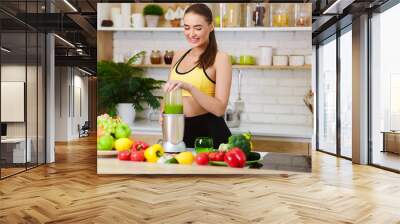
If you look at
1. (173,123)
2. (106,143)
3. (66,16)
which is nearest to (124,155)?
(106,143)

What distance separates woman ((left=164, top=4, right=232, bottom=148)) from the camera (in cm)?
520

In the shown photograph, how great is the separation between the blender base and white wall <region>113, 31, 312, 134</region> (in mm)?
784

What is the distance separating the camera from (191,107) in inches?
206

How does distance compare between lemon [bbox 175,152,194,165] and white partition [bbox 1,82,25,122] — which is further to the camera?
white partition [bbox 1,82,25,122]

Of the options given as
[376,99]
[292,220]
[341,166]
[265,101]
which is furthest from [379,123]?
[292,220]

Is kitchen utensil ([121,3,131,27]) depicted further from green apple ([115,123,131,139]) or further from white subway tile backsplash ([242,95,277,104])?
white subway tile backsplash ([242,95,277,104])

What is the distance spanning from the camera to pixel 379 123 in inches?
264

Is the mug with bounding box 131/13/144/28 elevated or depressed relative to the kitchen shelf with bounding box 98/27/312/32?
elevated

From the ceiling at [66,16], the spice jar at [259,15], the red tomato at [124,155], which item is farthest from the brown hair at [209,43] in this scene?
the ceiling at [66,16]

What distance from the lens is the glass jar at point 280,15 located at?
5.32 metres

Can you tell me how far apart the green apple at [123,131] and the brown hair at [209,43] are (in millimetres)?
1168

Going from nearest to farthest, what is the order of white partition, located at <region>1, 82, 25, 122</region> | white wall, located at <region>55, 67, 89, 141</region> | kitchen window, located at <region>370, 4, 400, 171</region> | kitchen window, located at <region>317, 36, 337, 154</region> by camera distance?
white partition, located at <region>1, 82, 25, 122</region> < kitchen window, located at <region>370, 4, 400, 171</region> < kitchen window, located at <region>317, 36, 337, 154</region> < white wall, located at <region>55, 67, 89, 141</region>

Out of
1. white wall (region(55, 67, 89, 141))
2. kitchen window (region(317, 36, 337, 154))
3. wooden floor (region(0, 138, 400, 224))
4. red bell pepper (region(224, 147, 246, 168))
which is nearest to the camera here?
wooden floor (region(0, 138, 400, 224))

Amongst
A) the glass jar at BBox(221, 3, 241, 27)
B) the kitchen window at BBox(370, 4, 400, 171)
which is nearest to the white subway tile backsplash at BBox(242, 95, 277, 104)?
the glass jar at BBox(221, 3, 241, 27)
